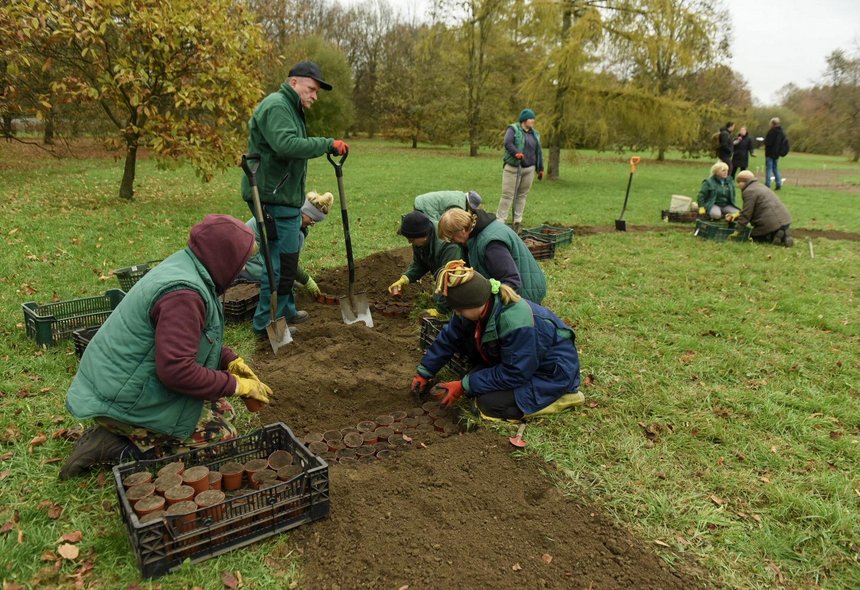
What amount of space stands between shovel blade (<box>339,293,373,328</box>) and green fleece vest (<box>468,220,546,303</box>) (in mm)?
1450

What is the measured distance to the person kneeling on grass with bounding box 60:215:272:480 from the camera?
2.68m

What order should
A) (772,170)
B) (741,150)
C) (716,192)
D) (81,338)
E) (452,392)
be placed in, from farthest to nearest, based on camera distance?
(772,170) < (741,150) < (716,192) < (81,338) < (452,392)

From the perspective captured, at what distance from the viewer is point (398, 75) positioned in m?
35.4

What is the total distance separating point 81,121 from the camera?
1459 centimetres

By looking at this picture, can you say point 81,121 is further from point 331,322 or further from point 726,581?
point 726,581

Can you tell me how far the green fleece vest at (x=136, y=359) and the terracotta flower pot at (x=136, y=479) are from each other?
28 centimetres

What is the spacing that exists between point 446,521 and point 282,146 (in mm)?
3236

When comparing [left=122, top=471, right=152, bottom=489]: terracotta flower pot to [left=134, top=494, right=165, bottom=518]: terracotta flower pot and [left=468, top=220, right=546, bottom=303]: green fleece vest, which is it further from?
[left=468, top=220, right=546, bottom=303]: green fleece vest

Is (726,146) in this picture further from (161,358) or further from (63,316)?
(161,358)

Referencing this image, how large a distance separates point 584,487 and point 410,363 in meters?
1.96

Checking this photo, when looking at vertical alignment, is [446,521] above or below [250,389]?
below

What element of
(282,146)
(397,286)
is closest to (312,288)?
(397,286)

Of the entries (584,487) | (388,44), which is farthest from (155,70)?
(388,44)

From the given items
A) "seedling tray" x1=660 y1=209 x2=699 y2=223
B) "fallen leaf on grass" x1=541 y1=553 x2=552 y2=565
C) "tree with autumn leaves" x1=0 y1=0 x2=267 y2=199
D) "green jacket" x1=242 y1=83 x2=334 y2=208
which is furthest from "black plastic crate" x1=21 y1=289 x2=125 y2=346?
"seedling tray" x1=660 y1=209 x2=699 y2=223
